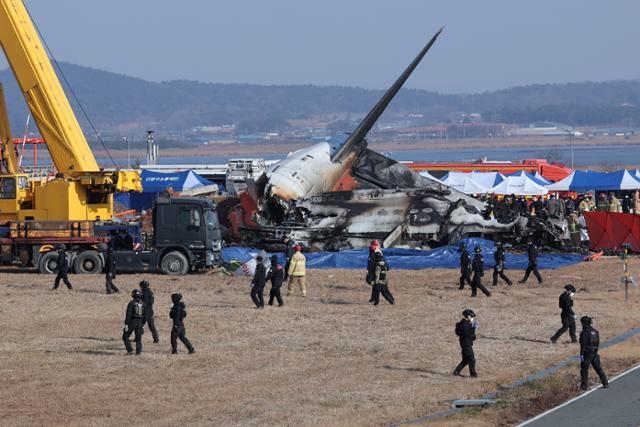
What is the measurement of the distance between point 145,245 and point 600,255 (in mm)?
14934

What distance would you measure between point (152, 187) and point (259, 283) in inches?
1196

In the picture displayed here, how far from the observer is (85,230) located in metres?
36.9

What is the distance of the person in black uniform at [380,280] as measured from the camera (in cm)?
2930

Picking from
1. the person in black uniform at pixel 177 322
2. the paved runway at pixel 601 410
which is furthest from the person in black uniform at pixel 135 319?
the paved runway at pixel 601 410

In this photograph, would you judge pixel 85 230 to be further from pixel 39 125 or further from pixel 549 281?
pixel 549 281

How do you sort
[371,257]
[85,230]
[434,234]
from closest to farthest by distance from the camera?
[371,257]
[85,230]
[434,234]

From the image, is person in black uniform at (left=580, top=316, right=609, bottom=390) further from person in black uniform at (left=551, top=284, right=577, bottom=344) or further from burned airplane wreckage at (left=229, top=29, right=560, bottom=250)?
burned airplane wreckage at (left=229, top=29, right=560, bottom=250)

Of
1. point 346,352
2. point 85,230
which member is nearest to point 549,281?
point 346,352

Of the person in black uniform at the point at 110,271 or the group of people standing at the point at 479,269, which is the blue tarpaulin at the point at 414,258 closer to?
the group of people standing at the point at 479,269

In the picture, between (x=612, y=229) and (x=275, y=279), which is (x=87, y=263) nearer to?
(x=275, y=279)

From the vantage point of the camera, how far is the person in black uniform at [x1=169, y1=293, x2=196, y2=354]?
22812 mm

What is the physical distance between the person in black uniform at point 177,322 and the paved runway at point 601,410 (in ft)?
25.5

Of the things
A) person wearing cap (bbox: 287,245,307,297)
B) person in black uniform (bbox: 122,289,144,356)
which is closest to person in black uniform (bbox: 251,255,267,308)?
person wearing cap (bbox: 287,245,307,297)

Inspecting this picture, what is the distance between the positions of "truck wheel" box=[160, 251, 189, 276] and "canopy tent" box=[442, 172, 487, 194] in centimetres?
2576
